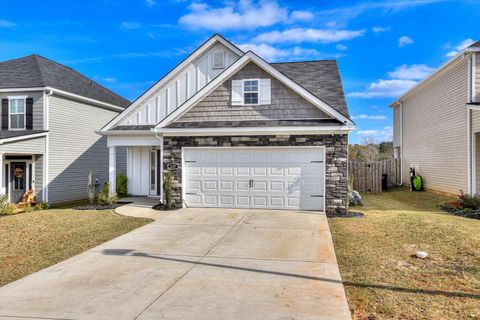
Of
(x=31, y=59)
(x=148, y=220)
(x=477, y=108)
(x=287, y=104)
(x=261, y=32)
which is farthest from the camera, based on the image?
(x=261, y=32)

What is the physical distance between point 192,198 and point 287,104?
4818 mm

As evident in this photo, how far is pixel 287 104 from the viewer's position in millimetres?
11344

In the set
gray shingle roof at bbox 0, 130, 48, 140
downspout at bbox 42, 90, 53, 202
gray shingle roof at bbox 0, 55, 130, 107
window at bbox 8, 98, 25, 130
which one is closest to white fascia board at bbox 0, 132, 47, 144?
gray shingle roof at bbox 0, 130, 48, 140

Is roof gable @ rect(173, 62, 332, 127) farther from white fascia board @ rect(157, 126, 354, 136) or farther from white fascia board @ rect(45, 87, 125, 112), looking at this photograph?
white fascia board @ rect(45, 87, 125, 112)

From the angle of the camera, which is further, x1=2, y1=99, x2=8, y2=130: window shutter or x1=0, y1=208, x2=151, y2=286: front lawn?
x1=2, y1=99, x2=8, y2=130: window shutter

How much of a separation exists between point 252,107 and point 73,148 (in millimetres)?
10859

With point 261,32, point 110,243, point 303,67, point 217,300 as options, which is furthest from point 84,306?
point 261,32

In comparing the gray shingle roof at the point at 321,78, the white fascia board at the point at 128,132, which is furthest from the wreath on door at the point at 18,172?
the gray shingle roof at the point at 321,78

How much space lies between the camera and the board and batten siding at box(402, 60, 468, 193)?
46.1ft

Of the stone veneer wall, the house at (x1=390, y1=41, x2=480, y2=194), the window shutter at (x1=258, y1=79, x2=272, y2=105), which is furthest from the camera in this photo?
the house at (x1=390, y1=41, x2=480, y2=194)

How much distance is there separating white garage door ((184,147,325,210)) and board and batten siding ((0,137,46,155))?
26.2 feet

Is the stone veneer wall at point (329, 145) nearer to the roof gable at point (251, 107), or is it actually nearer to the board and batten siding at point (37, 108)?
the roof gable at point (251, 107)

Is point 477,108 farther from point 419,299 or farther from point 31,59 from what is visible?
point 31,59

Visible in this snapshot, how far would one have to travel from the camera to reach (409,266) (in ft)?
18.9
